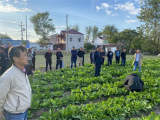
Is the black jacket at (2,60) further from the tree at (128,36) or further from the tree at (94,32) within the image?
the tree at (94,32)

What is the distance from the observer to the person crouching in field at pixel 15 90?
182cm

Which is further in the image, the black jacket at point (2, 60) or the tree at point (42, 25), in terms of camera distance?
the tree at point (42, 25)

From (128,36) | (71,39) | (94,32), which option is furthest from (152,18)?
(94,32)

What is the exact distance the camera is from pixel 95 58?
7.50 m

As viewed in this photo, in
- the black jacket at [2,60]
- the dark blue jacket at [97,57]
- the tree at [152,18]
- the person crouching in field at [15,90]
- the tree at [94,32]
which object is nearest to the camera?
the person crouching in field at [15,90]

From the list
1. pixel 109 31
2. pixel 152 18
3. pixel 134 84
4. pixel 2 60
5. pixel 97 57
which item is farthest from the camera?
pixel 109 31

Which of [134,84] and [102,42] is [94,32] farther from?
[134,84]

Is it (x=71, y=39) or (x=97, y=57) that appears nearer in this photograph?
(x=97, y=57)

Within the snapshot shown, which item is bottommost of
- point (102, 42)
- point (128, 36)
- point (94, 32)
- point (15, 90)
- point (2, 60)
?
point (15, 90)

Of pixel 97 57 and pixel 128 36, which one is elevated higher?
pixel 128 36

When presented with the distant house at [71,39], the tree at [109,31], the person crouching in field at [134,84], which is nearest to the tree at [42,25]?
the distant house at [71,39]

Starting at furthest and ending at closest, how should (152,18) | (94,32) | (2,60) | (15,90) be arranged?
(94,32) < (152,18) < (2,60) < (15,90)

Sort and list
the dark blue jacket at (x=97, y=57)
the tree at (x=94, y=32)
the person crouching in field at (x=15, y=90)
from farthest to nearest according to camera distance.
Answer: the tree at (x=94, y=32)
the dark blue jacket at (x=97, y=57)
the person crouching in field at (x=15, y=90)

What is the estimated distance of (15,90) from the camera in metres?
1.91
